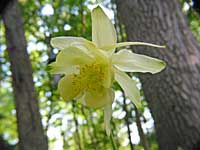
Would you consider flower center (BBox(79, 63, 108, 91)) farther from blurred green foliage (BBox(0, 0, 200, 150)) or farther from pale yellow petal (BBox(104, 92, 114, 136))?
blurred green foliage (BBox(0, 0, 200, 150))

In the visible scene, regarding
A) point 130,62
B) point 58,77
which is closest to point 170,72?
point 58,77

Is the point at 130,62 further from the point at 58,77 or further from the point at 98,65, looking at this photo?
the point at 58,77

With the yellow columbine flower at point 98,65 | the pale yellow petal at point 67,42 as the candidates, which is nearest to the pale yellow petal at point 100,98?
the yellow columbine flower at point 98,65

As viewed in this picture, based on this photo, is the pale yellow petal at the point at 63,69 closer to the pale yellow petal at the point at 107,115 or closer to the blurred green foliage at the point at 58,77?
the pale yellow petal at the point at 107,115

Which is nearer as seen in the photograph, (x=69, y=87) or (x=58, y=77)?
(x=69, y=87)

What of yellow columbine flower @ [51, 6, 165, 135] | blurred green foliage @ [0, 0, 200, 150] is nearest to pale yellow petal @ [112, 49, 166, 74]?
yellow columbine flower @ [51, 6, 165, 135]

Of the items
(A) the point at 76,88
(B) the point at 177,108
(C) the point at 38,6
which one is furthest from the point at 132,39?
(A) the point at 76,88

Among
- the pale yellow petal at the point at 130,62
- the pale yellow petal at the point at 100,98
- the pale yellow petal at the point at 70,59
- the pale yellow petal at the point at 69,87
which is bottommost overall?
the pale yellow petal at the point at 100,98
